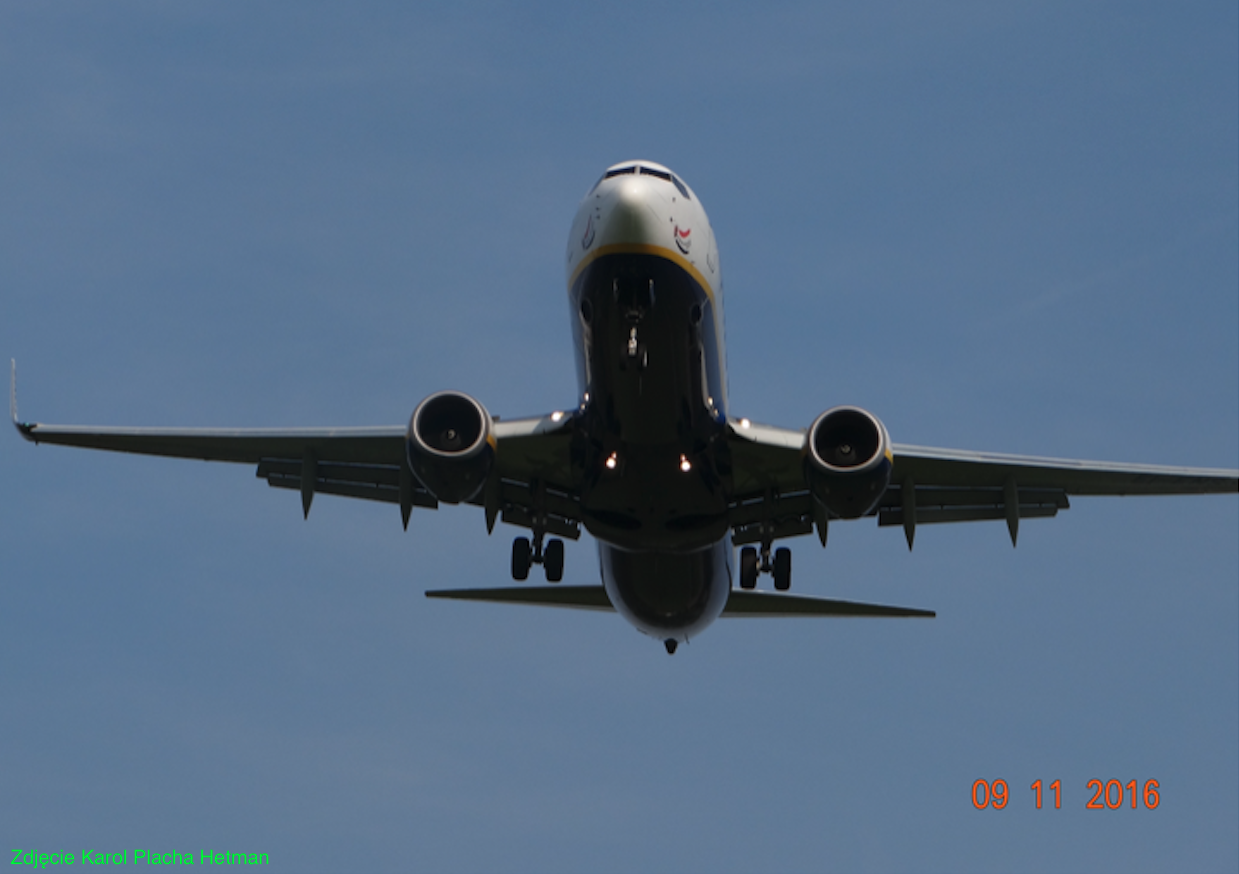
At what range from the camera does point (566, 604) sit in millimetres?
28406

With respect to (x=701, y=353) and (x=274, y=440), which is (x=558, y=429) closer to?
(x=701, y=353)

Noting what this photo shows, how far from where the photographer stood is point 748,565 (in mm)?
25422

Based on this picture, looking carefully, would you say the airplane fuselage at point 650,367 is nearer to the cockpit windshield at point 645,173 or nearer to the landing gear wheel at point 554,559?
the cockpit windshield at point 645,173

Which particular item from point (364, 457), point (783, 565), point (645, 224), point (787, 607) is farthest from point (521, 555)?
point (645, 224)

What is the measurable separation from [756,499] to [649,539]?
203cm

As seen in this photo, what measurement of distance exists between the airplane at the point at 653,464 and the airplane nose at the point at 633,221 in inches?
0.9

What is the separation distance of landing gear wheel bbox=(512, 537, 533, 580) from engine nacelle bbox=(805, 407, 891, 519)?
5.93 metres

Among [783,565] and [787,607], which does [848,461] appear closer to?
[783,565]

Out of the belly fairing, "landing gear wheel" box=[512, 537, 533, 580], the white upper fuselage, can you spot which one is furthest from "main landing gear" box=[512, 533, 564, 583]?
the white upper fuselage

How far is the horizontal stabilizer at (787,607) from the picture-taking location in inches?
1053

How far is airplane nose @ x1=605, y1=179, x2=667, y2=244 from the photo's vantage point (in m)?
20.1

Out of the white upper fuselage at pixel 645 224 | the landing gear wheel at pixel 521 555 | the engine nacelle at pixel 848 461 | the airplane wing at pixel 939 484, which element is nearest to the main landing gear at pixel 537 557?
the landing gear wheel at pixel 521 555

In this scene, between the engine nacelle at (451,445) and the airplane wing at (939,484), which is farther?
the airplane wing at (939,484)

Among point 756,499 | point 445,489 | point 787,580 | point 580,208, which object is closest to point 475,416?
point 445,489
